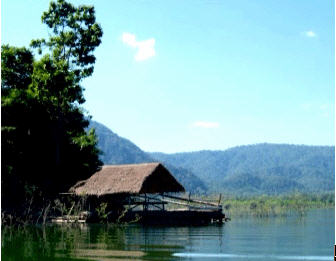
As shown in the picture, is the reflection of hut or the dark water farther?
the reflection of hut

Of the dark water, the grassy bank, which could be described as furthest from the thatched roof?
the grassy bank

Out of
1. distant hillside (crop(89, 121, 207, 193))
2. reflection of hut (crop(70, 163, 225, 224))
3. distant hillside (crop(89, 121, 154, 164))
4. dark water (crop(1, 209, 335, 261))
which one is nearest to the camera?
dark water (crop(1, 209, 335, 261))

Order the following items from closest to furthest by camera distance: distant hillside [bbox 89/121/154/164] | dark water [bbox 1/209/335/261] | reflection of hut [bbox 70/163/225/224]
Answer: dark water [bbox 1/209/335/261]
reflection of hut [bbox 70/163/225/224]
distant hillside [bbox 89/121/154/164]

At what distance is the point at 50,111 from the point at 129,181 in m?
5.49

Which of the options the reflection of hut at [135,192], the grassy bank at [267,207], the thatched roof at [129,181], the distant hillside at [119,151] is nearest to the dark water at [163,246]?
the reflection of hut at [135,192]

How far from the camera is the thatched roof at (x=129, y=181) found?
2478 centimetres

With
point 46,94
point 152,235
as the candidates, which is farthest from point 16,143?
point 152,235

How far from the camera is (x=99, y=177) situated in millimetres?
26453

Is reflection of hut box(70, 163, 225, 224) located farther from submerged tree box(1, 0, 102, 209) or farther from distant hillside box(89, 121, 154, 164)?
distant hillside box(89, 121, 154, 164)

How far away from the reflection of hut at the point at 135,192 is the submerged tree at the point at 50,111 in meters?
1.63

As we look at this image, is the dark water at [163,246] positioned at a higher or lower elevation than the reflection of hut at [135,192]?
lower

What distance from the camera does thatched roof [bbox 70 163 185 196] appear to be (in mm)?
24777

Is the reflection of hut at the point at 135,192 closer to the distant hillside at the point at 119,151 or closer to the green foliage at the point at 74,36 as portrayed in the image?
the green foliage at the point at 74,36

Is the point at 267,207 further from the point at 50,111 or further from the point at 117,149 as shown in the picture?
the point at 117,149
